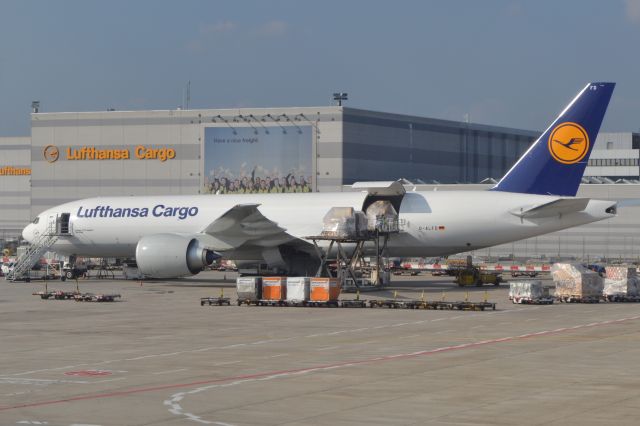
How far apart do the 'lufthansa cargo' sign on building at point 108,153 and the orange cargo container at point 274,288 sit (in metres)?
54.8

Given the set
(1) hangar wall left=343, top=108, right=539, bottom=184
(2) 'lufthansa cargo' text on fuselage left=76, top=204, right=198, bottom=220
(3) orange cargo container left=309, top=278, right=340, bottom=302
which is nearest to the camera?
(3) orange cargo container left=309, top=278, right=340, bottom=302

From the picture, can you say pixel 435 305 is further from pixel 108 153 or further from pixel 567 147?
pixel 108 153

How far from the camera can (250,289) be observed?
4150cm

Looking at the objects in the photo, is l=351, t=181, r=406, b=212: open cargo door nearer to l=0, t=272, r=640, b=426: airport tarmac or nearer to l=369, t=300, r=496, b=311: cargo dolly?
l=369, t=300, r=496, b=311: cargo dolly

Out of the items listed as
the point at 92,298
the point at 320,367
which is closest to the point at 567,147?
the point at 92,298

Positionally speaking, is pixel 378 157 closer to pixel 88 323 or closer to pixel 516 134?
pixel 516 134

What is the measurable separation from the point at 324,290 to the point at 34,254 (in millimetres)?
26922

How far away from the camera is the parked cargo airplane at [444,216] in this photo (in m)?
49.5

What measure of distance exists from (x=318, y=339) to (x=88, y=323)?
9.34 m

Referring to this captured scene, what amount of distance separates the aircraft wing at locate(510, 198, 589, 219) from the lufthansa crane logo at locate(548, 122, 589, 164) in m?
2.93

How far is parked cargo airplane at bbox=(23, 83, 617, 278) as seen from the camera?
1950 inches

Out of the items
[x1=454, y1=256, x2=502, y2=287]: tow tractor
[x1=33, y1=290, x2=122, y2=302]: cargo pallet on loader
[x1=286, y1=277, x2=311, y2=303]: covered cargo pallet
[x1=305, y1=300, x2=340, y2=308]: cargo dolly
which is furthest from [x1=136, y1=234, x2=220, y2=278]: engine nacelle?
[x1=454, y1=256, x2=502, y2=287]: tow tractor

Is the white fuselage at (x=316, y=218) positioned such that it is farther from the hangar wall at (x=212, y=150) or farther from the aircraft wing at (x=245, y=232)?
the hangar wall at (x=212, y=150)

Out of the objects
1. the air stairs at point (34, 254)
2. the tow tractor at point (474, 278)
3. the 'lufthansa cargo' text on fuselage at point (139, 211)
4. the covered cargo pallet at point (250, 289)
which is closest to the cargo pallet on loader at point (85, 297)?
the covered cargo pallet at point (250, 289)
